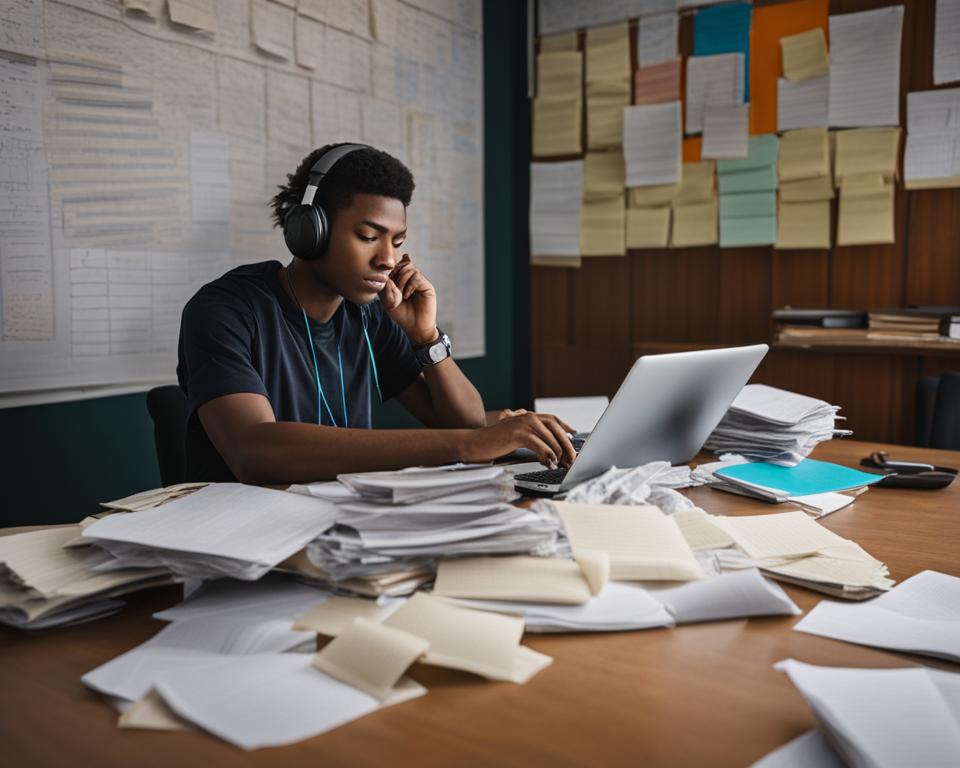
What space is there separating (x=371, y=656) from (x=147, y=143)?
75.0 inches

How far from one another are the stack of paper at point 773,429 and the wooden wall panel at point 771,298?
60.7 inches

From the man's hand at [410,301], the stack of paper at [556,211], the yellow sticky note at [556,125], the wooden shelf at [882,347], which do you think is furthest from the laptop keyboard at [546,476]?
the yellow sticky note at [556,125]

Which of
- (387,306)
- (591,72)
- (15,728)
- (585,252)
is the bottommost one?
(15,728)

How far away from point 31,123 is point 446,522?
1651 millimetres

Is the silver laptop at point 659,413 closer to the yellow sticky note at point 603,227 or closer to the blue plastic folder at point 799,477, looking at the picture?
the blue plastic folder at point 799,477

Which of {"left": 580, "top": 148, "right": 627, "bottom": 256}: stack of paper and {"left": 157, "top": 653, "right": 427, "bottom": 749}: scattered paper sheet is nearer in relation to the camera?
{"left": 157, "top": 653, "right": 427, "bottom": 749}: scattered paper sheet

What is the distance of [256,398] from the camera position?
4.29 ft

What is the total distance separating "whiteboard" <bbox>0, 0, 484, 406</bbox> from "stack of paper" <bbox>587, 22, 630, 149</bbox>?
2.89ft

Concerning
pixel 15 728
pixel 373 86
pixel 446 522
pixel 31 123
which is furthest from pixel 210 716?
pixel 373 86

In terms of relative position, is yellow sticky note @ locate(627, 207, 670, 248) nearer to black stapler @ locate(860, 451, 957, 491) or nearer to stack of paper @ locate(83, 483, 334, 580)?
black stapler @ locate(860, 451, 957, 491)

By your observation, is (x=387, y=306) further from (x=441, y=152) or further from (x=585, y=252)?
(x=585, y=252)

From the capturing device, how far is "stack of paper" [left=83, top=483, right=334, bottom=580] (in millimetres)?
753

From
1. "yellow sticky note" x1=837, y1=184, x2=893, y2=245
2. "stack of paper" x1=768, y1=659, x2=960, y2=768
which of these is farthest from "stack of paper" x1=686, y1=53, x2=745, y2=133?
"stack of paper" x1=768, y1=659, x2=960, y2=768

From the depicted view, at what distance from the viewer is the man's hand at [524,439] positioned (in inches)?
45.8
